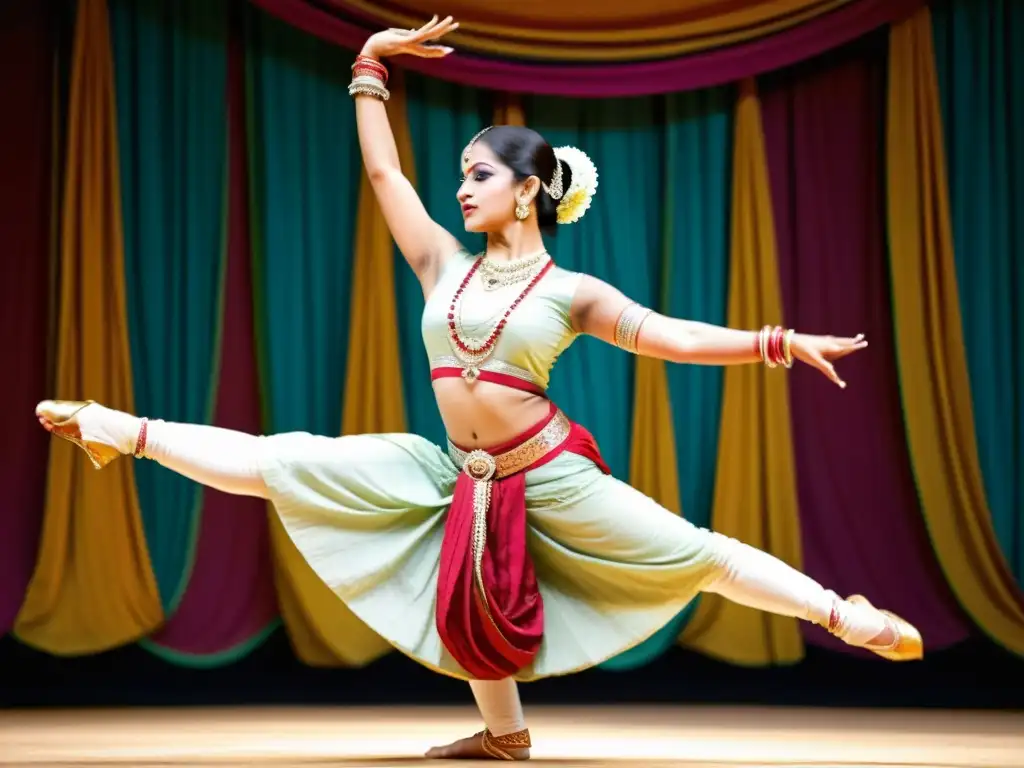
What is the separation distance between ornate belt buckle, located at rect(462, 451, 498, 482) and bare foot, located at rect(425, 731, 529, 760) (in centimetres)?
52

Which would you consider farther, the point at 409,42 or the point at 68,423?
the point at 409,42

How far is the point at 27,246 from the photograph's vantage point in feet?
12.9

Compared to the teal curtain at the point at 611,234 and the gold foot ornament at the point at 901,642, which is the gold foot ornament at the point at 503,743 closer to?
the gold foot ornament at the point at 901,642

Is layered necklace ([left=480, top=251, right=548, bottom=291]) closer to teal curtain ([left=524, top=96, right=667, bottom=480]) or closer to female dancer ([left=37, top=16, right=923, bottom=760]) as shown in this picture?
female dancer ([left=37, top=16, right=923, bottom=760])

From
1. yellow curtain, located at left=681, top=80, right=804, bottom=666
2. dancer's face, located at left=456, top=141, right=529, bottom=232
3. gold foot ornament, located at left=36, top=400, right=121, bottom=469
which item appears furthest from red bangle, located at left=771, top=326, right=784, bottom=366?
yellow curtain, located at left=681, top=80, right=804, bottom=666

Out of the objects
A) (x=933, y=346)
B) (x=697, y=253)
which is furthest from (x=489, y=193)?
(x=933, y=346)

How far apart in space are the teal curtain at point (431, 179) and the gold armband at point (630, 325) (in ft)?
4.91

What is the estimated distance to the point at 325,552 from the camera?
2.60 metres

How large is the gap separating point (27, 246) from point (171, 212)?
0.42m

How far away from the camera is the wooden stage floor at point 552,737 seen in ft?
8.86

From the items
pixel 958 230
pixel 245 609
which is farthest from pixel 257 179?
A: pixel 958 230

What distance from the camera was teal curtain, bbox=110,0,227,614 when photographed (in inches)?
157

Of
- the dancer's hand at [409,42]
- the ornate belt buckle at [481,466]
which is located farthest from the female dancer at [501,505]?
the dancer's hand at [409,42]

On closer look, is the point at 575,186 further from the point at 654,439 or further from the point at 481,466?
the point at 654,439
